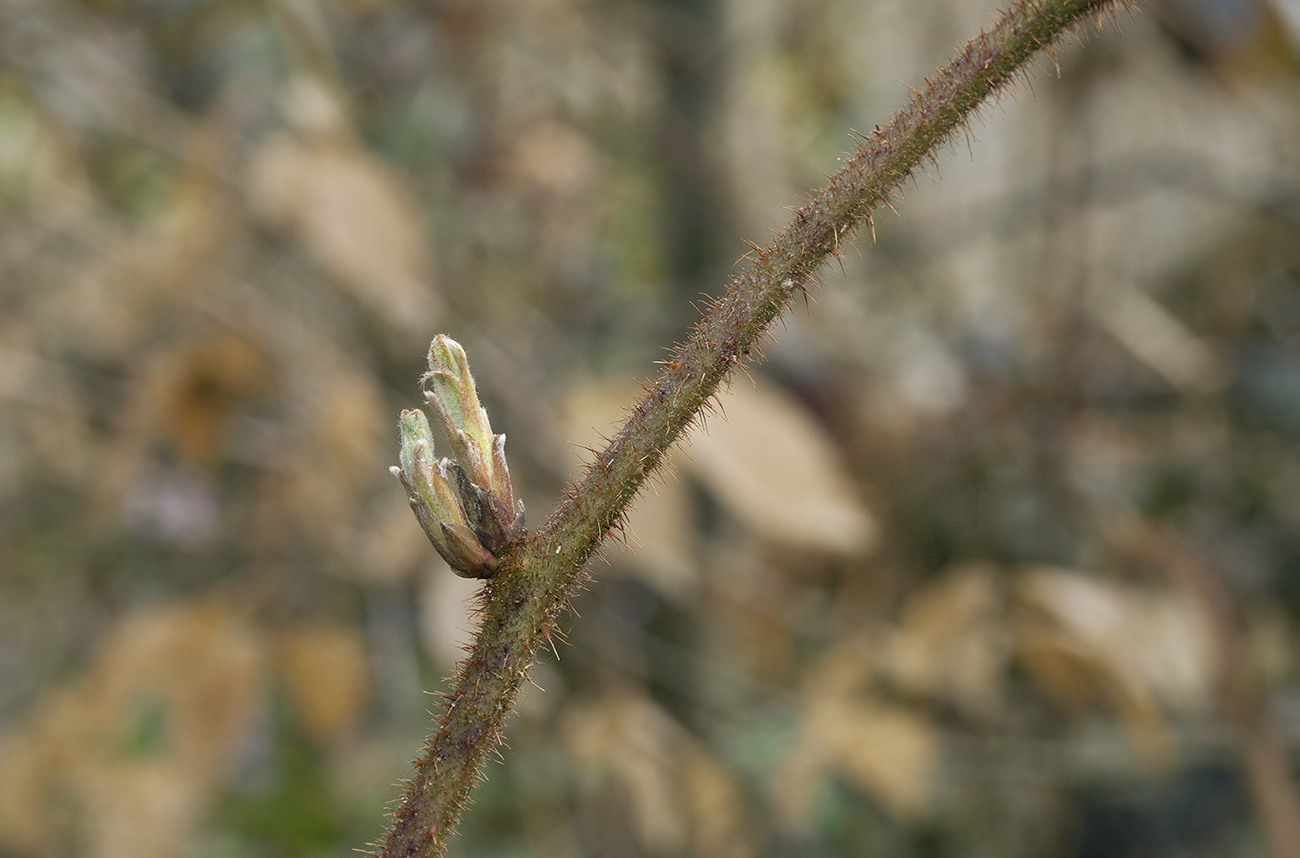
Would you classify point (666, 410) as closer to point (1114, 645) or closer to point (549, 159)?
point (1114, 645)

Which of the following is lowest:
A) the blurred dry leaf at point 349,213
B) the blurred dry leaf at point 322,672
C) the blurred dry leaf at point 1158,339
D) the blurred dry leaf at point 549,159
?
the blurred dry leaf at point 322,672

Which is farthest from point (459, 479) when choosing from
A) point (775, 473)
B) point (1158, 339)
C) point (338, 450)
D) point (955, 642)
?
point (1158, 339)

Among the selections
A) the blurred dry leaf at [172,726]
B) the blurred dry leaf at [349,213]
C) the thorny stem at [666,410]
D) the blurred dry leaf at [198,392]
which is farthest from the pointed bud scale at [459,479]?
the blurred dry leaf at [198,392]

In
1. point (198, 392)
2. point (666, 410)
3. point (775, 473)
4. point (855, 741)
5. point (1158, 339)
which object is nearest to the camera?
point (666, 410)

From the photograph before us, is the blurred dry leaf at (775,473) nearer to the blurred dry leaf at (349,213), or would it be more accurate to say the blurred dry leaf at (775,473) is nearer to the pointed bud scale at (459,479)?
the blurred dry leaf at (349,213)

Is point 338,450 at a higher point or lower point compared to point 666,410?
higher

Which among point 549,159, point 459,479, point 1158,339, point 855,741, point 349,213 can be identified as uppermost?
point 1158,339

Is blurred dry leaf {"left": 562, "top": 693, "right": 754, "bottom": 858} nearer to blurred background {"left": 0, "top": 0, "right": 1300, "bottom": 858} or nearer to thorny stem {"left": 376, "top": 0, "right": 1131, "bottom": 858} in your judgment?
blurred background {"left": 0, "top": 0, "right": 1300, "bottom": 858}
